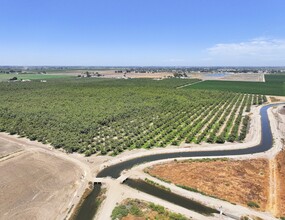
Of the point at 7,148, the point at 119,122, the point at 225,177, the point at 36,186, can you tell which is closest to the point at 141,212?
the point at 225,177

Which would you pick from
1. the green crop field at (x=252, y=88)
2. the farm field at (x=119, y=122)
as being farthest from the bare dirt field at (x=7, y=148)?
the green crop field at (x=252, y=88)

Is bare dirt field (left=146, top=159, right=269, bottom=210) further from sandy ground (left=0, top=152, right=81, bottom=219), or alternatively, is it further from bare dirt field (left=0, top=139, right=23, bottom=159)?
bare dirt field (left=0, top=139, right=23, bottom=159)

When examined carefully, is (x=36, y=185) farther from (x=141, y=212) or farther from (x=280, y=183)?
(x=280, y=183)

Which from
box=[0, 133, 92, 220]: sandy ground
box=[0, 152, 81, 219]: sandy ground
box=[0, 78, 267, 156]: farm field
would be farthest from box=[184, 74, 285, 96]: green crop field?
box=[0, 152, 81, 219]: sandy ground

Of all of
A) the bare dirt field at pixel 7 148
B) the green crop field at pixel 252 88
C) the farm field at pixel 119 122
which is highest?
the green crop field at pixel 252 88

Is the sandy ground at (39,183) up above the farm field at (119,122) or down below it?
below

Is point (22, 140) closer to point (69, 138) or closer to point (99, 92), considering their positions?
point (69, 138)

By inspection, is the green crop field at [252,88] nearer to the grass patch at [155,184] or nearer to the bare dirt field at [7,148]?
the grass patch at [155,184]
